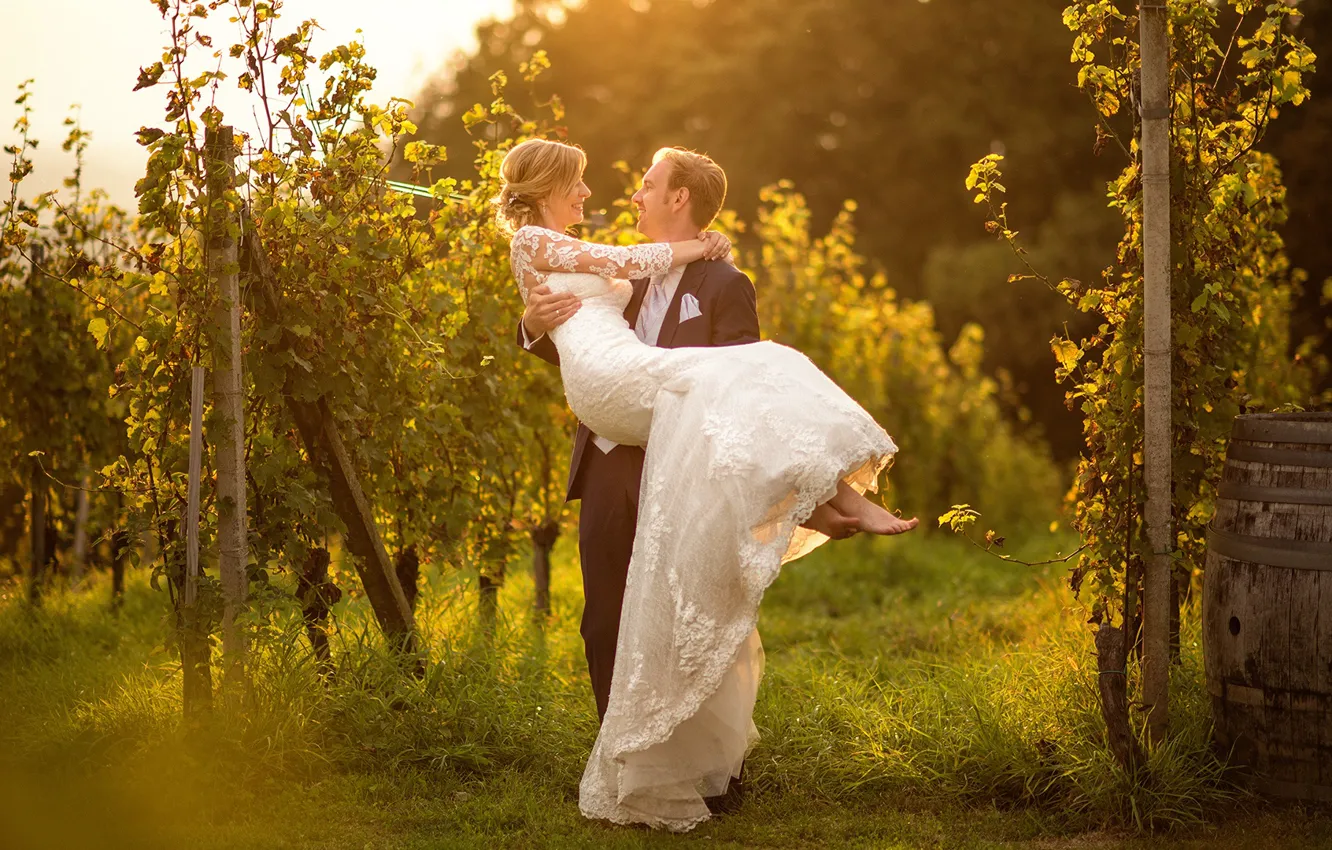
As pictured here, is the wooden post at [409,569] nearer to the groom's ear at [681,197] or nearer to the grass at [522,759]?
the grass at [522,759]

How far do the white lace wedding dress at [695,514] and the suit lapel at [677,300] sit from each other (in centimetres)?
10

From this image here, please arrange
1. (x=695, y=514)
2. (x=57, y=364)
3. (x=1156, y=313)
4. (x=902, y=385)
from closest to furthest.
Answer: (x=695, y=514) → (x=1156, y=313) → (x=57, y=364) → (x=902, y=385)

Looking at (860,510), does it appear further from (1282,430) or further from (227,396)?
(227,396)

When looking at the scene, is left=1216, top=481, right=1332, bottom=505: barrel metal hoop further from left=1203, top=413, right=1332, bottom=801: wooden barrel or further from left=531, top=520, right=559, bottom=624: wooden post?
left=531, top=520, right=559, bottom=624: wooden post

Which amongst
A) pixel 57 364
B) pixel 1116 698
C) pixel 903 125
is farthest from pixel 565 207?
pixel 903 125

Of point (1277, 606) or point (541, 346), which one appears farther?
point (541, 346)

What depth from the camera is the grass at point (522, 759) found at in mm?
3371

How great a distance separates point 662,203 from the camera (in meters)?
3.66

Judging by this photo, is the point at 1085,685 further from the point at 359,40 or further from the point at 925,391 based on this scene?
the point at 925,391

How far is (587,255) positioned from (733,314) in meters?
0.43

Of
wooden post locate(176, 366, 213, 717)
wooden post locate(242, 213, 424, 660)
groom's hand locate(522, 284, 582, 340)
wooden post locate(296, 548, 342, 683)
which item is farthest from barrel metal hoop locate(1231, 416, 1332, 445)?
wooden post locate(176, 366, 213, 717)

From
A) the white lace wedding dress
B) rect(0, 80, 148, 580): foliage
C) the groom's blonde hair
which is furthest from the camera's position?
rect(0, 80, 148, 580): foliage

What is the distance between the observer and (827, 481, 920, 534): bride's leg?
3199 millimetres

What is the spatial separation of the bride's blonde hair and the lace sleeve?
0.34ft
